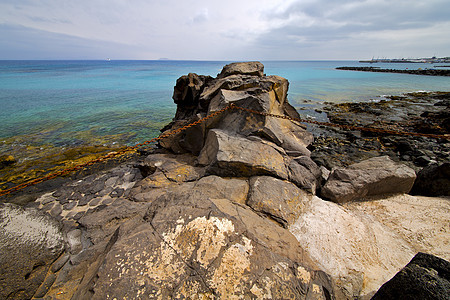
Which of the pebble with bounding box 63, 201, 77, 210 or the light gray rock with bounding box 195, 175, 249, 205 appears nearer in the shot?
the light gray rock with bounding box 195, 175, 249, 205

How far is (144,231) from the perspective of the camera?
109 inches

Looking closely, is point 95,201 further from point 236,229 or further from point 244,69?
point 244,69

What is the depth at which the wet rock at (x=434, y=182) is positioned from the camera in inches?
193

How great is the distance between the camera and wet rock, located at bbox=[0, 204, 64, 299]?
10.4 feet

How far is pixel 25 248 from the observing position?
12.2 feet

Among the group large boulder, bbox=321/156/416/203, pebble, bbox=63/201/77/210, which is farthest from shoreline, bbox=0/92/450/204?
large boulder, bbox=321/156/416/203

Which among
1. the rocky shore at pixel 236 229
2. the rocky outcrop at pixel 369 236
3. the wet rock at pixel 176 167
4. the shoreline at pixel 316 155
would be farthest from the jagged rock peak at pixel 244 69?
the rocky outcrop at pixel 369 236

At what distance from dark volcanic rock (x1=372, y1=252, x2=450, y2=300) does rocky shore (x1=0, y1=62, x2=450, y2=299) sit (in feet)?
0.04

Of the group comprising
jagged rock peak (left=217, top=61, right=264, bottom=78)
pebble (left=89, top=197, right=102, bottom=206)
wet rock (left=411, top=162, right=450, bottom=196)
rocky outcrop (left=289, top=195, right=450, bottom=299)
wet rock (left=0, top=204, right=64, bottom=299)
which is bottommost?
pebble (left=89, top=197, right=102, bottom=206)

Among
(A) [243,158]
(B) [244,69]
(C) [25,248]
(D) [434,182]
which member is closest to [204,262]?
(A) [243,158]

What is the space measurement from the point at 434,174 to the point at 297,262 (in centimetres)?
518

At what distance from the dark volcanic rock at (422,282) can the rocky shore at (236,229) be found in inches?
0.5

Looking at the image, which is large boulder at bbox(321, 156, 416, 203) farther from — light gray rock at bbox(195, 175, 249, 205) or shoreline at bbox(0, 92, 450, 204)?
shoreline at bbox(0, 92, 450, 204)

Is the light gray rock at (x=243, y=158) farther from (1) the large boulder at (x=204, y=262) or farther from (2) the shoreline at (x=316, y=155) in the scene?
(2) the shoreline at (x=316, y=155)
